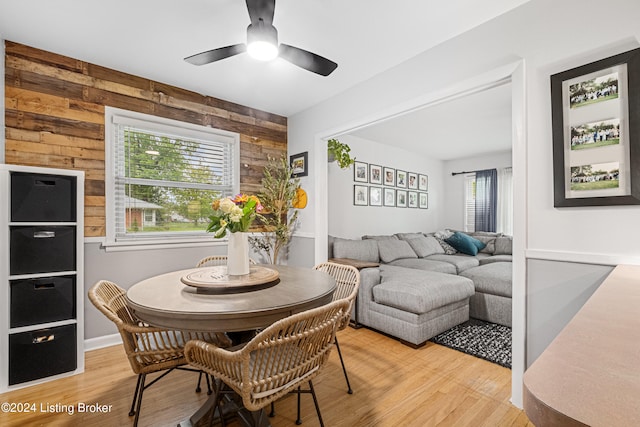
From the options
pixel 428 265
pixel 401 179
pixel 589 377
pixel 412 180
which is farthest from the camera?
pixel 412 180

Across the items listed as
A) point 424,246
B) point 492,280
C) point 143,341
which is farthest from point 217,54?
point 424,246

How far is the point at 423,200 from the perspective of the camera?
648 centimetres

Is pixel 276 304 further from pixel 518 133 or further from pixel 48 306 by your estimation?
pixel 48 306

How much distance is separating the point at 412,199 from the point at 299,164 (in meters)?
3.11

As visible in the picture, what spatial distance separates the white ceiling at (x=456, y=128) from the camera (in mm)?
3555

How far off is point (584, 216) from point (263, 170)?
10.5ft

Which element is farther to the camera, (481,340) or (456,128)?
(456,128)

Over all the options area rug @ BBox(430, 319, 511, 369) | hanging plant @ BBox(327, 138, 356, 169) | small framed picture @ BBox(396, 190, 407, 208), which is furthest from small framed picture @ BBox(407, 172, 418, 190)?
area rug @ BBox(430, 319, 511, 369)

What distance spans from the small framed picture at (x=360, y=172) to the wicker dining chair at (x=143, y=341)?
3.62 m

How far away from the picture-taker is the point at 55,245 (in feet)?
7.54

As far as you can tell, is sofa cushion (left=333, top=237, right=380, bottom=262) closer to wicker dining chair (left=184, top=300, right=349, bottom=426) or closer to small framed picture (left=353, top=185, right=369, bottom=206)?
small framed picture (left=353, top=185, right=369, bottom=206)

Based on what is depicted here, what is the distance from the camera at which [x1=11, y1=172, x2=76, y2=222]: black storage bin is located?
2.16m

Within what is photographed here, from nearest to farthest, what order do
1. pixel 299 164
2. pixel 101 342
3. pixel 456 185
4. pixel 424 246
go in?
1. pixel 101 342
2. pixel 299 164
3. pixel 424 246
4. pixel 456 185

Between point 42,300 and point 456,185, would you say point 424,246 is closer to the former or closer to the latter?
point 456,185
